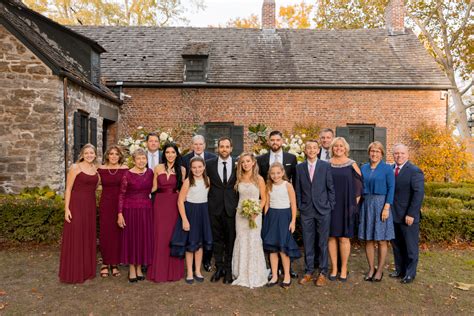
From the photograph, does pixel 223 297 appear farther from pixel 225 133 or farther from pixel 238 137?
pixel 225 133

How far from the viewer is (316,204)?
4672 mm

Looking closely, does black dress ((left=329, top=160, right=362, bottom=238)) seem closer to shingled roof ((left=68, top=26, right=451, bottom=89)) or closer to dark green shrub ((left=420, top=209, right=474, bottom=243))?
dark green shrub ((left=420, top=209, right=474, bottom=243))

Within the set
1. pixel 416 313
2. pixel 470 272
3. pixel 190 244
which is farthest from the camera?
pixel 470 272

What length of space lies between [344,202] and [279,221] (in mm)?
931

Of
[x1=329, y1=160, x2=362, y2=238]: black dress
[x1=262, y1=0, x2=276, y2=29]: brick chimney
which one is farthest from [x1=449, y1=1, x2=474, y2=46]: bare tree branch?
[x1=329, y1=160, x2=362, y2=238]: black dress

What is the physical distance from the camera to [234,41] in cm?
1529

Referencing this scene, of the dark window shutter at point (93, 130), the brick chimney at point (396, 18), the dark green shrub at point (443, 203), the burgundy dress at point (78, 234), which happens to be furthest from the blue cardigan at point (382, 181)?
the brick chimney at point (396, 18)

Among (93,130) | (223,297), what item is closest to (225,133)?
(93,130)

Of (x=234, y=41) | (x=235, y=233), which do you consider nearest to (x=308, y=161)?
(x=235, y=233)

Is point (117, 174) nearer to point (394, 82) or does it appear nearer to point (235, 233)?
point (235, 233)

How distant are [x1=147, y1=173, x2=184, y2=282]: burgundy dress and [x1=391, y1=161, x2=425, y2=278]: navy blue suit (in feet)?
10.2

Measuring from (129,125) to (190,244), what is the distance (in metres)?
9.71

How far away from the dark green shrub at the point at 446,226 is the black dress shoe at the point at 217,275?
4.24 metres

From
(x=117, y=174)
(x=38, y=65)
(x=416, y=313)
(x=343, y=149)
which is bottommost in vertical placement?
(x=416, y=313)
